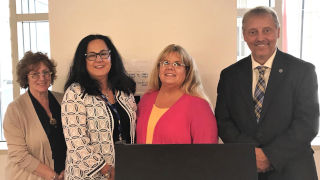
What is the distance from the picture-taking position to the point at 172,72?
1.94m

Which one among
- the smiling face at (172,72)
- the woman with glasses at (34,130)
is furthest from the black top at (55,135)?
the smiling face at (172,72)

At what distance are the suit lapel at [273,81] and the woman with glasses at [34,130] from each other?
1.49m

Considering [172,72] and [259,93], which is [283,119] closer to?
[259,93]

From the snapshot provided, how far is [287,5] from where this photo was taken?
3338mm

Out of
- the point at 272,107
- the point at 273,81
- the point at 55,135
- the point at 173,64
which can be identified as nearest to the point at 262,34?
the point at 273,81

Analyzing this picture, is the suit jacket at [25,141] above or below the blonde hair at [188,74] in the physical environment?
below

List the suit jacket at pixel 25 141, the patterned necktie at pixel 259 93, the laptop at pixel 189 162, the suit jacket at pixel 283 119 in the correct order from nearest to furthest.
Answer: the laptop at pixel 189 162 < the suit jacket at pixel 283 119 < the patterned necktie at pixel 259 93 < the suit jacket at pixel 25 141

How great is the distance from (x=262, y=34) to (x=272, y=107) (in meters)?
0.46

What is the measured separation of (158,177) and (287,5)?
3055 millimetres

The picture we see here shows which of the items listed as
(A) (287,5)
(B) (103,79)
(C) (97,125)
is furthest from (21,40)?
(A) (287,5)

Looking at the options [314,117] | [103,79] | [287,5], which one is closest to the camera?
[314,117]

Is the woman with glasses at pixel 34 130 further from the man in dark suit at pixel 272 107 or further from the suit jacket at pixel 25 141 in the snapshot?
the man in dark suit at pixel 272 107

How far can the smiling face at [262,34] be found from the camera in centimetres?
183

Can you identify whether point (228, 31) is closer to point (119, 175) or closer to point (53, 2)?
point (53, 2)
